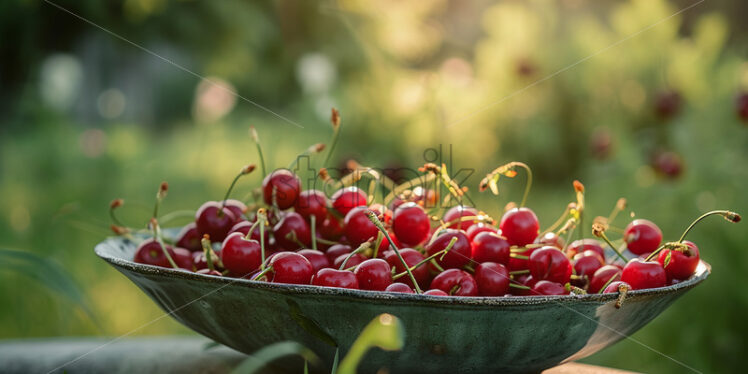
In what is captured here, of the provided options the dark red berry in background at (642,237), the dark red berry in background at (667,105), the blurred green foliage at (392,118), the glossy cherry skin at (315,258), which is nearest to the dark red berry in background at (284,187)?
the glossy cherry skin at (315,258)

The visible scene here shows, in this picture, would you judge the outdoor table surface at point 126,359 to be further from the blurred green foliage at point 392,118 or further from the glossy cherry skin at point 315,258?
the blurred green foliage at point 392,118

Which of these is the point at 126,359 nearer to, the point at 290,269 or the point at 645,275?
the point at 290,269

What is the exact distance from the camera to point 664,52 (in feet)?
8.95

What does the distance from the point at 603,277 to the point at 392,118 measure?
2877 mm

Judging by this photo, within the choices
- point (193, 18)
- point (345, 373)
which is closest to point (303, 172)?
point (193, 18)

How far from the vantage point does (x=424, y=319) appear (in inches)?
23.0

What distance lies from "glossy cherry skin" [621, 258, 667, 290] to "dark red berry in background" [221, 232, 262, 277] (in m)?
0.41

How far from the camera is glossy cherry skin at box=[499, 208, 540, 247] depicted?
0.78 m

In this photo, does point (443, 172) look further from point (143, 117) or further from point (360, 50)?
point (143, 117)

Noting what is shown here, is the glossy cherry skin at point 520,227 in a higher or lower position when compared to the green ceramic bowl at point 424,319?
higher

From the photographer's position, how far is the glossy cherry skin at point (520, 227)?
78 centimetres

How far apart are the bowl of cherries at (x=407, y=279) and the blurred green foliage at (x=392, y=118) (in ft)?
3.61

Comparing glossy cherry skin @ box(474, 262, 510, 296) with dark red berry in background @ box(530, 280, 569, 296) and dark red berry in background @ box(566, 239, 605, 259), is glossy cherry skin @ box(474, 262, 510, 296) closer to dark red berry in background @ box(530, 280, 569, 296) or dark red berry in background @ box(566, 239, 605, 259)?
dark red berry in background @ box(530, 280, 569, 296)

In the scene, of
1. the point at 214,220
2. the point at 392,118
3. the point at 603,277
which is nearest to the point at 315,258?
the point at 214,220
